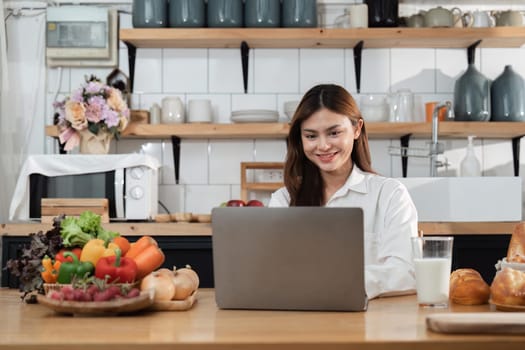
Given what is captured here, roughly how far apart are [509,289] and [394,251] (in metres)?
0.60

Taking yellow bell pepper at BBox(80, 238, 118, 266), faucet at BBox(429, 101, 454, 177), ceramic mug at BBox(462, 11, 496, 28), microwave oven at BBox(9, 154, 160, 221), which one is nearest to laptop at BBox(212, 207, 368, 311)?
yellow bell pepper at BBox(80, 238, 118, 266)

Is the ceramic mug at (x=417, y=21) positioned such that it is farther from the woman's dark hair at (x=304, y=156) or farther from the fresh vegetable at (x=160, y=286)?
the fresh vegetable at (x=160, y=286)

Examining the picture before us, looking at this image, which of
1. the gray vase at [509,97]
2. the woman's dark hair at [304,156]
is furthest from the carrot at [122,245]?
the gray vase at [509,97]

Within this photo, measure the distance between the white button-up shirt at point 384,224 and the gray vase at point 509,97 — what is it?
5.29ft

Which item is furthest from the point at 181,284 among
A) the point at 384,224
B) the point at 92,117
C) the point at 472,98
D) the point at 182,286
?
the point at 472,98

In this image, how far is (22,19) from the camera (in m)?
4.06

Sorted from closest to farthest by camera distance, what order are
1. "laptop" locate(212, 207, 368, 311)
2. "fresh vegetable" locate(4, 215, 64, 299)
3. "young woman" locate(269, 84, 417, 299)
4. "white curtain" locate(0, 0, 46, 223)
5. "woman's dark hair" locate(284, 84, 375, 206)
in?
"laptop" locate(212, 207, 368, 311)
"fresh vegetable" locate(4, 215, 64, 299)
"young woman" locate(269, 84, 417, 299)
"woman's dark hair" locate(284, 84, 375, 206)
"white curtain" locate(0, 0, 46, 223)

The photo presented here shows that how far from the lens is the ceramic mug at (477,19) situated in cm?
390

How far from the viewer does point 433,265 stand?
5.40 feet

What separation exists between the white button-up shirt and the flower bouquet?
1334 millimetres

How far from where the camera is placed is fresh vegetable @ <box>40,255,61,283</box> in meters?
1.70

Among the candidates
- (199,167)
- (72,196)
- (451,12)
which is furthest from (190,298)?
(451,12)

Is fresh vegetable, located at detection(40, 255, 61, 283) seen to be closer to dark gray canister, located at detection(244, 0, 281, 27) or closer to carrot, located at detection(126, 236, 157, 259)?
carrot, located at detection(126, 236, 157, 259)

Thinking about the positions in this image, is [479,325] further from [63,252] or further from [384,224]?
[384,224]
